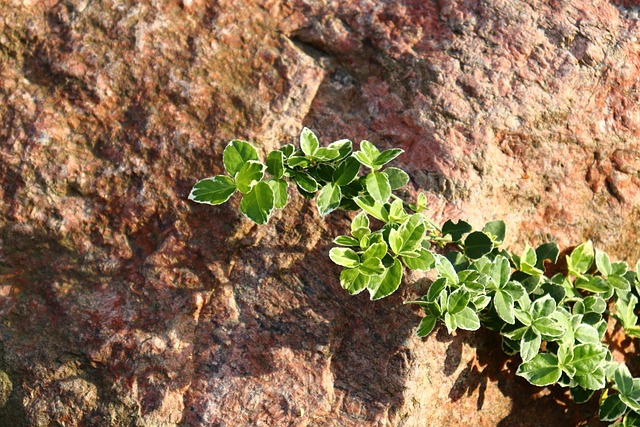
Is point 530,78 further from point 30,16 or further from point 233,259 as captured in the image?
point 30,16

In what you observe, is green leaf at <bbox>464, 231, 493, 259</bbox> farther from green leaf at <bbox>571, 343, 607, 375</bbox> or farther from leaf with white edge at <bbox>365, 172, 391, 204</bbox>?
green leaf at <bbox>571, 343, 607, 375</bbox>

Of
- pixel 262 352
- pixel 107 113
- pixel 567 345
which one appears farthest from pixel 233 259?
pixel 567 345

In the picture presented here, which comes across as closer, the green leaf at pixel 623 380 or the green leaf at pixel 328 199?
the green leaf at pixel 328 199

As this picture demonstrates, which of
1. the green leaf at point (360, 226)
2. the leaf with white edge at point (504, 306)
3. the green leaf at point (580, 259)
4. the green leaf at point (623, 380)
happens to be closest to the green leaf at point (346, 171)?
the green leaf at point (360, 226)

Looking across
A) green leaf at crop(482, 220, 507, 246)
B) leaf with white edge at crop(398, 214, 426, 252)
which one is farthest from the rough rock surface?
leaf with white edge at crop(398, 214, 426, 252)

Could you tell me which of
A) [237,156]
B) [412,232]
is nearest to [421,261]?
[412,232]

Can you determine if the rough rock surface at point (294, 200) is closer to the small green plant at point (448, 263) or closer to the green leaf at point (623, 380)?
the small green plant at point (448, 263)

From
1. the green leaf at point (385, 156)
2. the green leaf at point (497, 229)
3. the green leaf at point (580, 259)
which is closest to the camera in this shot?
the green leaf at point (385, 156)
